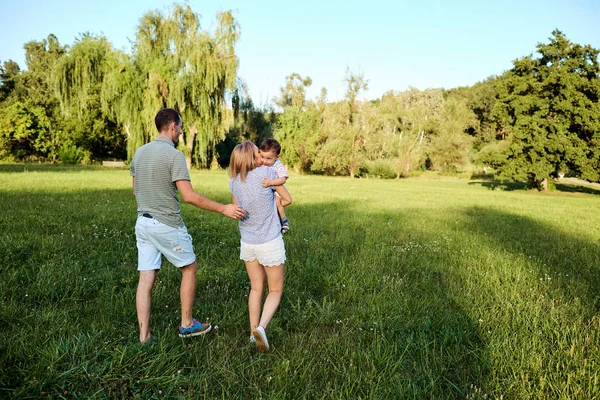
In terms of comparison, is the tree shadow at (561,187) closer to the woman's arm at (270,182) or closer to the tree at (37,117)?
the woman's arm at (270,182)

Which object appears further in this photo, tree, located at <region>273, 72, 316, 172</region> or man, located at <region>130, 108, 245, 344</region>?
tree, located at <region>273, 72, 316, 172</region>

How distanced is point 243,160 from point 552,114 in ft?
100

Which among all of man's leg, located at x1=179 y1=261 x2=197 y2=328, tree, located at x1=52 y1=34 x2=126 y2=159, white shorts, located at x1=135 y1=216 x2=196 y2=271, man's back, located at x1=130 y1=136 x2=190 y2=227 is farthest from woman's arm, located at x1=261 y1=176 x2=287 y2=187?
tree, located at x1=52 y1=34 x2=126 y2=159

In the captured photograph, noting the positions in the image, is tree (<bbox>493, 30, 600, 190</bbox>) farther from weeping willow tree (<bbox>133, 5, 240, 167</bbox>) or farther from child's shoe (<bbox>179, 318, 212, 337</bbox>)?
child's shoe (<bbox>179, 318, 212, 337</bbox>)

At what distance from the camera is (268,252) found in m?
3.39

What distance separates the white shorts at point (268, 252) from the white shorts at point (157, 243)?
0.56 m

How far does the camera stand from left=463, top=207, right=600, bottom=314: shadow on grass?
17.0 ft

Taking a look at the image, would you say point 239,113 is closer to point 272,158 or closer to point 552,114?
point 552,114

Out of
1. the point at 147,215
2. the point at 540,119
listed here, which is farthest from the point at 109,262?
the point at 540,119

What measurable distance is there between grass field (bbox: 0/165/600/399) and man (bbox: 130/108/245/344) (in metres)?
0.54

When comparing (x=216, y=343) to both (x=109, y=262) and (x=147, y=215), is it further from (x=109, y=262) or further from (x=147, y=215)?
(x=109, y=262)

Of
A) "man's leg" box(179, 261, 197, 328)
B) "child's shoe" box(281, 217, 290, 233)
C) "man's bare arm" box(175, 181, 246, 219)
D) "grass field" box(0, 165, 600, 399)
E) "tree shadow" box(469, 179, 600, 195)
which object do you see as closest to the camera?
"grass field" box(0, 165, 600, 399)

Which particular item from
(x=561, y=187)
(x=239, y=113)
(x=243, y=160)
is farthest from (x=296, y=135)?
(x=243, y=160)

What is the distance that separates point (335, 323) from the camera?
395cm
